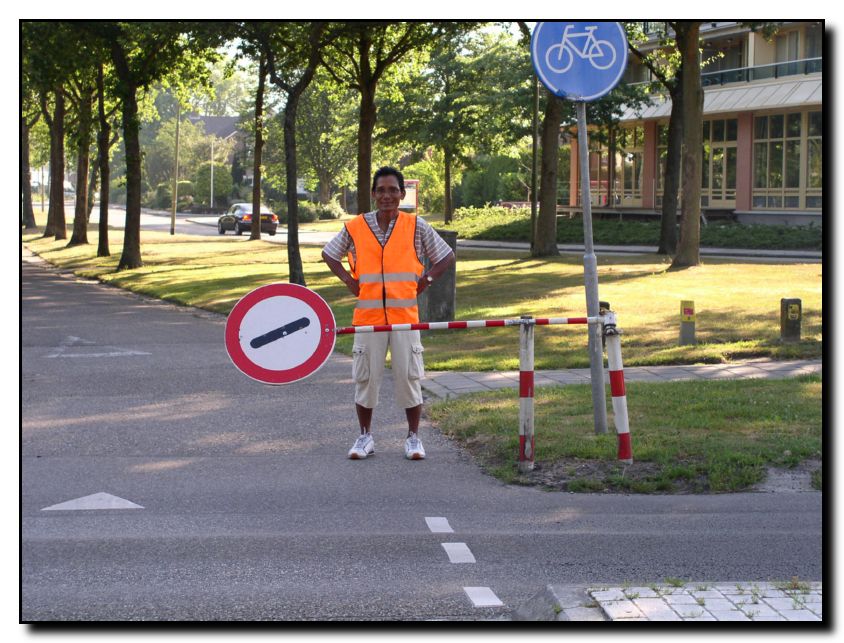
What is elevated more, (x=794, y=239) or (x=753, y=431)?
(x=794, y=239)

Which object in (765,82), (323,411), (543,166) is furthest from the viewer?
(765,82)

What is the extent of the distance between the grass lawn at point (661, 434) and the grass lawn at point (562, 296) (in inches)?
95.2

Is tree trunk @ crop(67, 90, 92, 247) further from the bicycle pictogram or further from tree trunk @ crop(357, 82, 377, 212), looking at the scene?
the bicycle pictogram

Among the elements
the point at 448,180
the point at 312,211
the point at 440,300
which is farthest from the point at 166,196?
the point at 440,300

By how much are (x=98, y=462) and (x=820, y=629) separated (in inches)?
213

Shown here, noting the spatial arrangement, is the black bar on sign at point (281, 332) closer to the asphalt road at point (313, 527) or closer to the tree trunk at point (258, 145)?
the asphalt road at point (313, 527)

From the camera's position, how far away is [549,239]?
33.0m

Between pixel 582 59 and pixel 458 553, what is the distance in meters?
4.08

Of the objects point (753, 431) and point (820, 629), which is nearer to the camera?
point (820, 629)

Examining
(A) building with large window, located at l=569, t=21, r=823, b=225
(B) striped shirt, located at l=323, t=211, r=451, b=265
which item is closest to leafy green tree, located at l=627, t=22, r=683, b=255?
(A) building with large window, located at l=569, t=21, r=823, b=225

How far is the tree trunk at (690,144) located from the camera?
25.1 m

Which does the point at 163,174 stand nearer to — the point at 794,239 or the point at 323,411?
the point at 794,239

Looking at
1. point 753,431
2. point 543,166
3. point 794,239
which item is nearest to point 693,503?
point 753,431

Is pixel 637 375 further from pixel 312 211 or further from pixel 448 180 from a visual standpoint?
pixel 312 211
